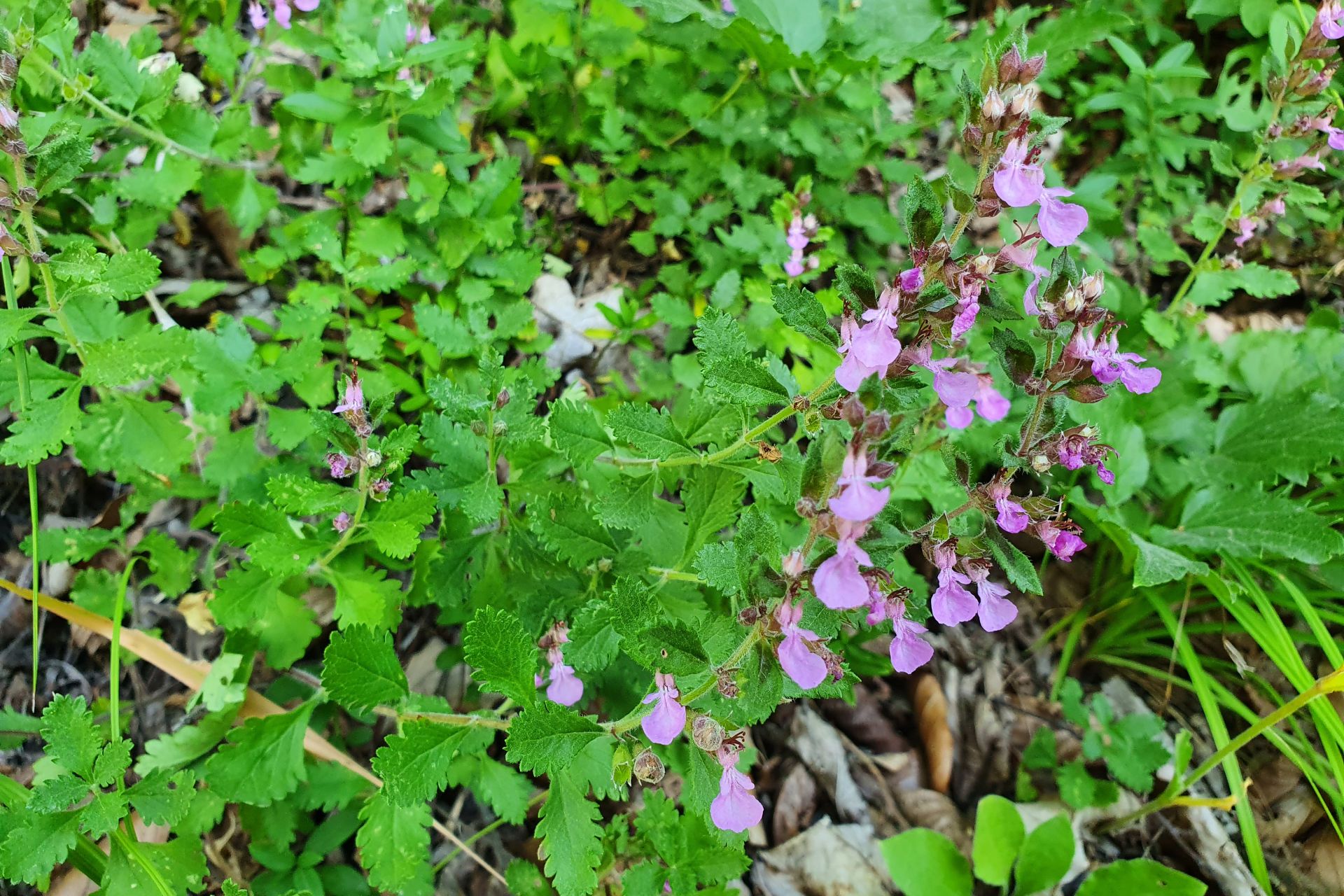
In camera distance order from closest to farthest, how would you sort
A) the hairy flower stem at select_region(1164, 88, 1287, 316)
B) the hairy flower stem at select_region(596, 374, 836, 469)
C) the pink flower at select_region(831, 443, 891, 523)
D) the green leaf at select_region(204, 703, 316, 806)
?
1. the pink flower at select_region(831, 443, 891, 523)
2. the hairy flower stem at select_region(596, 374, 836, 469)
3. the green leaf at select_region(204, 703, 316, 806)
4. the hairy flower stem at select_region(1164, 88, 1287, 316)

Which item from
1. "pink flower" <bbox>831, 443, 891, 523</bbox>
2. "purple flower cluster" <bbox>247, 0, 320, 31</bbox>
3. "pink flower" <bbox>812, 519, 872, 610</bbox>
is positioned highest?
"purple flower cluster" <bbox>247, 0, 320, 31</bbox>

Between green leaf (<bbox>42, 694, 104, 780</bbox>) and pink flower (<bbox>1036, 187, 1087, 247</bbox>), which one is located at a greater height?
pink flower (<bbox>1036, 187, 1087, 247</bbox>)

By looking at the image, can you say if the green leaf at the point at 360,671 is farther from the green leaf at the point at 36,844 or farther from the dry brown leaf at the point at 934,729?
the dry brown leaf at the point at 934,729

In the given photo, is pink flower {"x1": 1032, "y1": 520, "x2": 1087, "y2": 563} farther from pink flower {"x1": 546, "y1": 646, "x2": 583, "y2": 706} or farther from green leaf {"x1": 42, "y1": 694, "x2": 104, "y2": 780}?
green leaf {"x1": 42, "y1": 694, "x2": 104, "y2": 780}

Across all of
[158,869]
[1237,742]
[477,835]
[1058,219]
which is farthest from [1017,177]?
[158,869]

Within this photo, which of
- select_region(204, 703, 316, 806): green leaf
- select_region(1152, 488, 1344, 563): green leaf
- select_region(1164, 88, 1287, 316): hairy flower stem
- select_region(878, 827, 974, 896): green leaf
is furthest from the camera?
select_region(1164, 88, 1287, 316): hairy flower stem

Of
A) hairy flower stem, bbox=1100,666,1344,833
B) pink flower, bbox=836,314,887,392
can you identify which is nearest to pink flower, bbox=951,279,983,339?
pink flower, bbox=836,314,887,392

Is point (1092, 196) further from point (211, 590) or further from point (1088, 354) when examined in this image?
point (211, 590)
